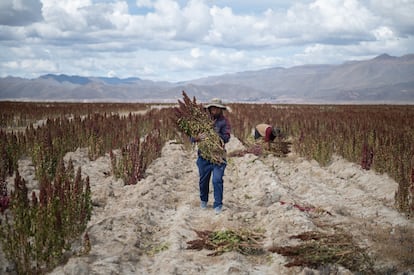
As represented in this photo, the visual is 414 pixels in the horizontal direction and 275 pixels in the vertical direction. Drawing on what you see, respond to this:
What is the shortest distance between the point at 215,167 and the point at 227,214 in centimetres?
75

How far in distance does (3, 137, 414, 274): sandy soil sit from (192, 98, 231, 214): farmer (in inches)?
7.9

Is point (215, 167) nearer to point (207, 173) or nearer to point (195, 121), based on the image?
point (207, 173)

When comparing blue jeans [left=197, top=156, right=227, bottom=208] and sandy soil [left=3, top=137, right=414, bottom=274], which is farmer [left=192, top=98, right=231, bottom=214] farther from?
Result: sandy soil [left=3, top=137, right=414, bottom=274]

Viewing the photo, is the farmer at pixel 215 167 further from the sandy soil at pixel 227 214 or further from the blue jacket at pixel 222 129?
the sandy soil at pixel 227 214

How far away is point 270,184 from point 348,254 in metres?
3.57

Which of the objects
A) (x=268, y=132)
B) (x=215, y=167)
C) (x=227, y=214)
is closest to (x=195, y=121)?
(x=215, y=167)

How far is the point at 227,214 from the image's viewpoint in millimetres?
5723

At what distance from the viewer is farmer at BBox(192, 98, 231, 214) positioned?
6.03 metres

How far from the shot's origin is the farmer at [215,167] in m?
6.03

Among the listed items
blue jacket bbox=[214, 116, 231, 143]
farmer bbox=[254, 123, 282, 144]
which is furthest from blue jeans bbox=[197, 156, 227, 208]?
farmer bbox=[254, 123, 282, 144]

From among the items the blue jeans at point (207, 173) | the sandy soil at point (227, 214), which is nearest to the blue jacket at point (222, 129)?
the blue jeans at point (207, 173)

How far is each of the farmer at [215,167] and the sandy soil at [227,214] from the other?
200mm

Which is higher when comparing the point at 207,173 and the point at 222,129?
the point at 222,129

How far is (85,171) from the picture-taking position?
831 centimetres
